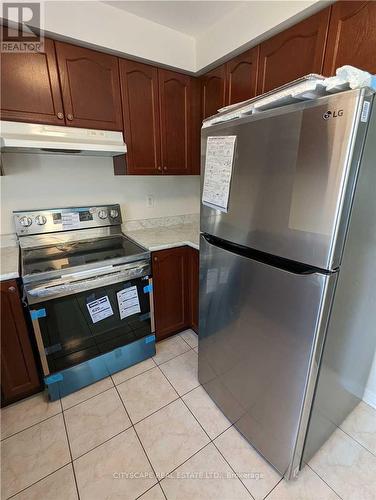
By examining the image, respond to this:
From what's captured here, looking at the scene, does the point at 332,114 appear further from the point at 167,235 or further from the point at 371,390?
the point at 371,390

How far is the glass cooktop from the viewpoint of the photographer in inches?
57.9

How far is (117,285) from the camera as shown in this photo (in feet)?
5.32

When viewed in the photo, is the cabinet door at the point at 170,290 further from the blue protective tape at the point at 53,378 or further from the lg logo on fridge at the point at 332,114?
the lg logo on fridge at the point at 332,114

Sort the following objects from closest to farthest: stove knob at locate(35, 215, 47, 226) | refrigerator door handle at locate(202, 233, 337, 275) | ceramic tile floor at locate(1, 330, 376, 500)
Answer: refrigerator door handle at locate(202, 233, 337, 275) < ceramic tile floor at locate(1, 330, 376, 500) < stove knob at locate(35, 215, 47, 226)

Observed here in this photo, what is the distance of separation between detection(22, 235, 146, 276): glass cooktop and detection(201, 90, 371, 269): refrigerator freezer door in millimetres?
933

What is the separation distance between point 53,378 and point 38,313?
0.45 metres

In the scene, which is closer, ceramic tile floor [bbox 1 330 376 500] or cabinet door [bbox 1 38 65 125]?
ceramic tile floor [bbox 1 330 376 500]

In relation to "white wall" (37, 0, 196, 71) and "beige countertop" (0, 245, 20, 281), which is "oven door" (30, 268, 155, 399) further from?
"white wall" (37, 0, 196, 71)

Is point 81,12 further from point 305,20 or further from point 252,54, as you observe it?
point 305,20

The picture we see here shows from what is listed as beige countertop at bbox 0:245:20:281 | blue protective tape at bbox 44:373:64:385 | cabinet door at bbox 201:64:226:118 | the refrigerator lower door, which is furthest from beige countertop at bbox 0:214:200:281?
cabinet door at bbox 201:64:226:118

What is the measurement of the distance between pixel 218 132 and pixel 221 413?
1.57 metres

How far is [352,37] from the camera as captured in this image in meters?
1.08

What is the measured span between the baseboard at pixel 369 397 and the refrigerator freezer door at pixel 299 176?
4.14 ft

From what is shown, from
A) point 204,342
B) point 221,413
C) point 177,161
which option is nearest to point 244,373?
point 204,342
